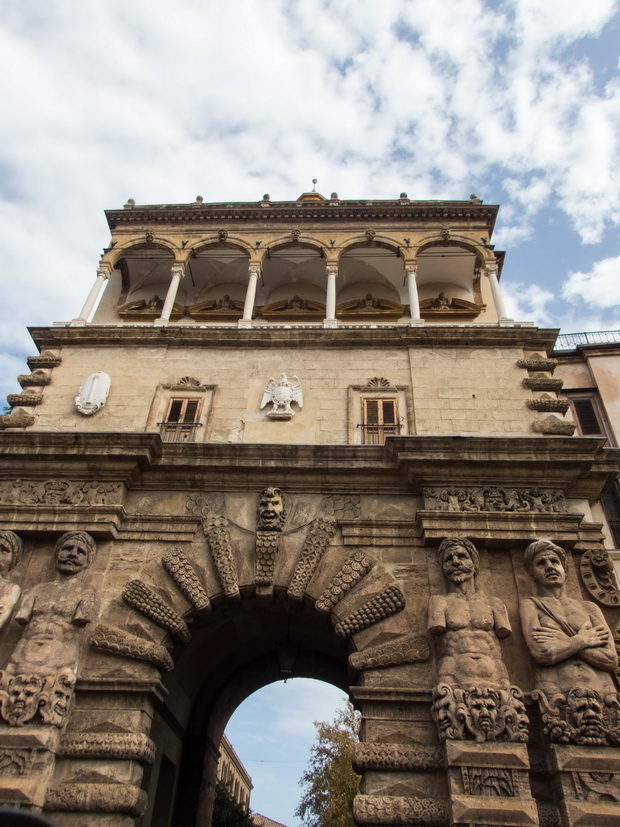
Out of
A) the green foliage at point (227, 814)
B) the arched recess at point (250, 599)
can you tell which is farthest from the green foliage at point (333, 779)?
the arched recess at point (250, 599)

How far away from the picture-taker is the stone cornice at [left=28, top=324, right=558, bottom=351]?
12.0 m

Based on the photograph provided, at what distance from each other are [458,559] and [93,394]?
733cm

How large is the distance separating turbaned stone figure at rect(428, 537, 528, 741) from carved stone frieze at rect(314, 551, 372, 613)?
1.16 meters

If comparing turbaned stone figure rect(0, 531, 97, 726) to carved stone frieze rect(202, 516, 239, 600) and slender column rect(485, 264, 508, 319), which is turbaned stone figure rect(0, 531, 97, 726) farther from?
slender column rect(485, 264, 508, 319)

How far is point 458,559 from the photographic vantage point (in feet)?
28.6

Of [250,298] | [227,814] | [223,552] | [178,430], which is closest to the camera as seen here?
[223,552]

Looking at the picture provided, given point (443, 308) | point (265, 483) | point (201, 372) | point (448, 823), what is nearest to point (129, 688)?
point (265, 483)

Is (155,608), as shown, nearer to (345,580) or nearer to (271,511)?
(271,511)

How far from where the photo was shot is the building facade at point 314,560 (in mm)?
7473

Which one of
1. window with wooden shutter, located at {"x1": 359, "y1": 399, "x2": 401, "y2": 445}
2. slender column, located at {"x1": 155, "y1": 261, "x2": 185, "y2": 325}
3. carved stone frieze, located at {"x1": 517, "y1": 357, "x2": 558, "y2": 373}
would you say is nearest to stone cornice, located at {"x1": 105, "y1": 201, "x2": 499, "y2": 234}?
slender column, located at {"x1": 155, "y1": 261, "x2": 185, "y2": 325}

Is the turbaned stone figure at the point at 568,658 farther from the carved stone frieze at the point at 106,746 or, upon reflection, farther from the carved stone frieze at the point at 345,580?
the carved stone frieze at the point at 106,746

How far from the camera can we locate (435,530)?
9.22m

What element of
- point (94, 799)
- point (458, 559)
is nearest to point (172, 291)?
point (458, 559)

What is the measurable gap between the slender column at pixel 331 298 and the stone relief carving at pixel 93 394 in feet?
15.0
